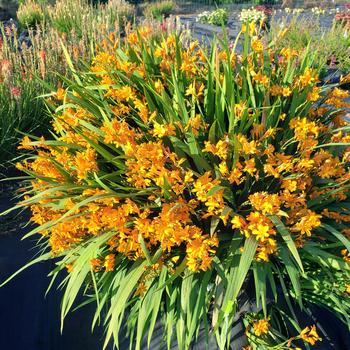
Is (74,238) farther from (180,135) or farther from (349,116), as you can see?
(349,116)

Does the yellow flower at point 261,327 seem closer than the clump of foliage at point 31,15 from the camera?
Yes

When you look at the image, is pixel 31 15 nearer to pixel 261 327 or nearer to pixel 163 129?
pixel 163 129

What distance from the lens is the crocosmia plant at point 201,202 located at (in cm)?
140

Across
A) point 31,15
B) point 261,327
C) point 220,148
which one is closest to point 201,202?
point 220,148

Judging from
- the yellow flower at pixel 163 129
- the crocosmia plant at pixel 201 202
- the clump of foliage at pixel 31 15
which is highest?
the yellow flower at pixel 163 129

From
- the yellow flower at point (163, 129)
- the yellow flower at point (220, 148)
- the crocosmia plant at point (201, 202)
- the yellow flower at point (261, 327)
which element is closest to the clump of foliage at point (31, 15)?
the crocosmia plant at point (201, 202)

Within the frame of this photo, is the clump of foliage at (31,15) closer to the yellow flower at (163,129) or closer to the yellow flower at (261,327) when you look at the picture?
the yellow flower at (163,129)

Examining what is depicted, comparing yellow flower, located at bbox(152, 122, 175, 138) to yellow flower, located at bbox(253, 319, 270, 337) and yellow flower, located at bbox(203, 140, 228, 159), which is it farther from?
yellow flower, located at bbox(253, 319, 270, 337)

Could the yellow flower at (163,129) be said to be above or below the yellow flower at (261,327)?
above

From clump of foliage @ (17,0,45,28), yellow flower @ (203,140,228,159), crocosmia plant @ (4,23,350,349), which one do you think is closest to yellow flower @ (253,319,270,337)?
crocosmia plant @ (4,23,350,349)

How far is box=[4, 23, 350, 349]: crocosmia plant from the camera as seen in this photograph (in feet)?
4.59

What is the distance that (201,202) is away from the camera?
1620mm

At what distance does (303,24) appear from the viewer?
6.77 metres

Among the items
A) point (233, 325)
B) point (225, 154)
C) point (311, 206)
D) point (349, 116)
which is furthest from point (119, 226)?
point (349, 116)
